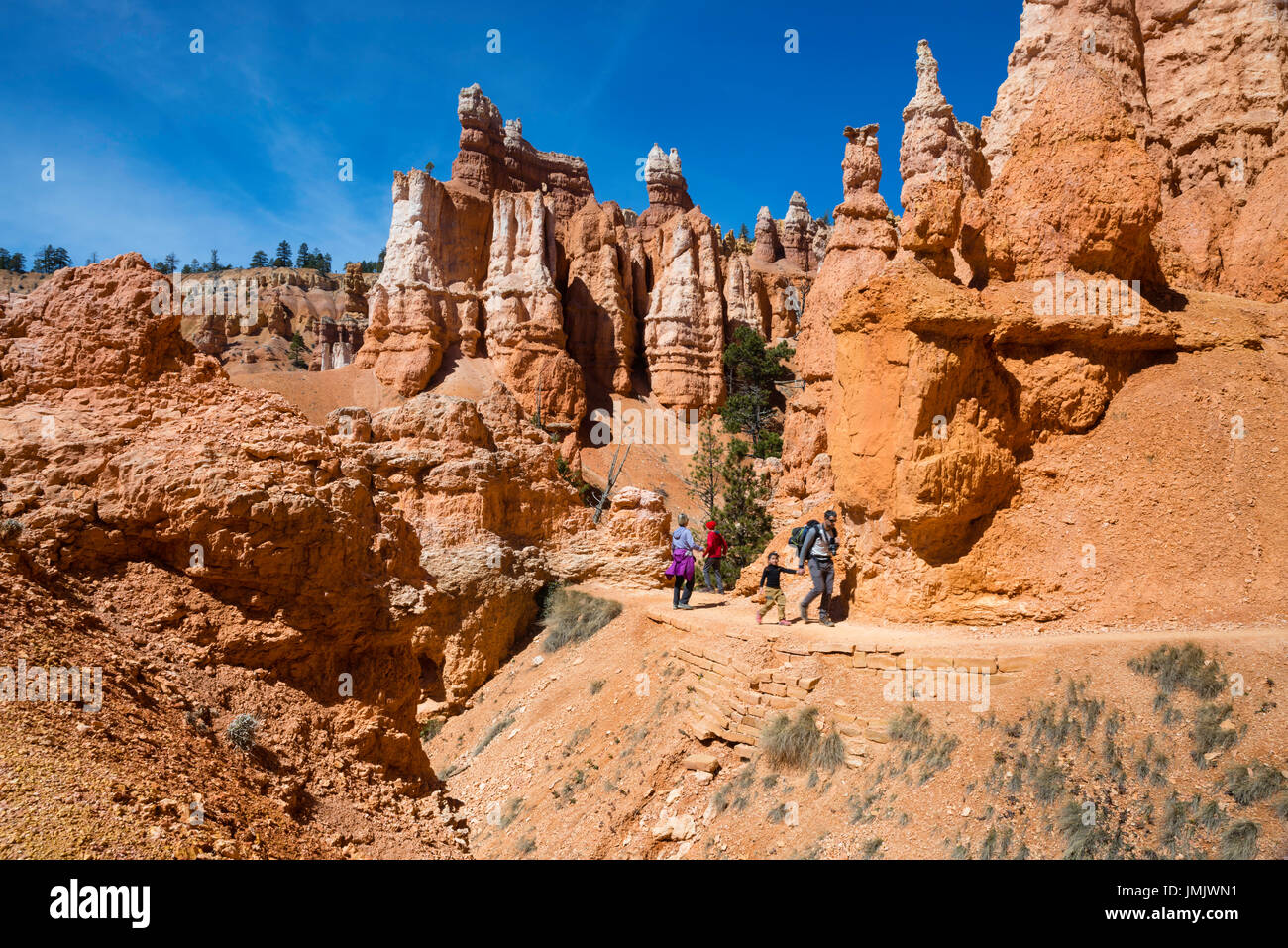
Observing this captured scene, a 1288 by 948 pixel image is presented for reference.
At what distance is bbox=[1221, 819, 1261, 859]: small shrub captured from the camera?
519 centimetres

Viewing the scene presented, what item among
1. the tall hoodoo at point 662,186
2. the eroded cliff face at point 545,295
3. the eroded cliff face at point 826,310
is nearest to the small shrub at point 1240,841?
the eroded cliff face at point 826,310

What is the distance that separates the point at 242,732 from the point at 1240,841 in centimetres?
673

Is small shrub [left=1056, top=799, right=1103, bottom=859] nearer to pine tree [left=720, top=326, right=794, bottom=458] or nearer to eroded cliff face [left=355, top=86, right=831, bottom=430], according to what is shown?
pine tree [left=720, top=326, right=794, bottom=458]

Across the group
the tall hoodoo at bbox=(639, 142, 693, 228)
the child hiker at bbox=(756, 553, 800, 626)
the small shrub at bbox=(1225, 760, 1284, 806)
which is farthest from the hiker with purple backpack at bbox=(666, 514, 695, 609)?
the tall hoodoo at bbox=(639, 142, 693, 228)

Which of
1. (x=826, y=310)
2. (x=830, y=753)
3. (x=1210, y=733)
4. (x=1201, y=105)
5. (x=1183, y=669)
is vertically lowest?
(x=830, y=753)

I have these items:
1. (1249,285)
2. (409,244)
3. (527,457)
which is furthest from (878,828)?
(409,244)

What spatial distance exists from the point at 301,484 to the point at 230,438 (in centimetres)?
63

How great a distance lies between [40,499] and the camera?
191 inches

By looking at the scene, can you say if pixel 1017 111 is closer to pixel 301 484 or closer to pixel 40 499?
pixel 301 484

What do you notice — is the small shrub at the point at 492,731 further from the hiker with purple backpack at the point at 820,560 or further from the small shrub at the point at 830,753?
the small shrub at the point at 830,753

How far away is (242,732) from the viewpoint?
182 inches

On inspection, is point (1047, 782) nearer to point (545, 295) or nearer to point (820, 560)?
point (820, 560)

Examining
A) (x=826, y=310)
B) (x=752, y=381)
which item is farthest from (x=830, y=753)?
(x=752, y=381)

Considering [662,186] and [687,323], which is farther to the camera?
[662,186]
